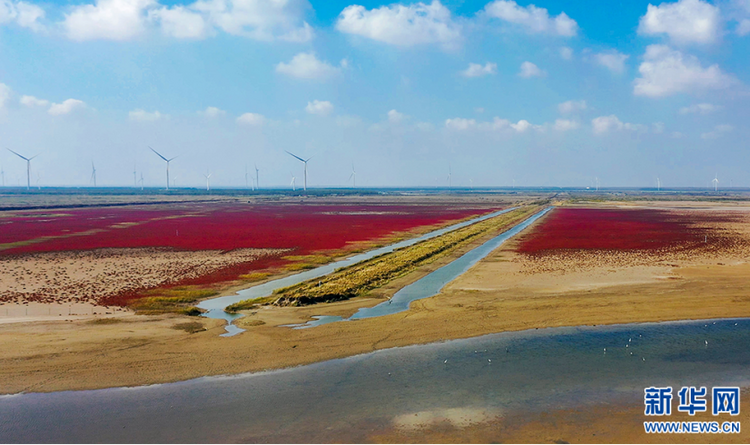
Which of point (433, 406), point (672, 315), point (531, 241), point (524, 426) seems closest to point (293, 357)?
point (433, 406)

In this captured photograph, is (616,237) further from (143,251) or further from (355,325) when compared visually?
(143,251)

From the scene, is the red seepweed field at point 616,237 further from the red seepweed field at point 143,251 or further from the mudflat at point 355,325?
the red seepweed field at point 143,251

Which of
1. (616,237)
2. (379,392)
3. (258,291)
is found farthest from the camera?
(616,237)

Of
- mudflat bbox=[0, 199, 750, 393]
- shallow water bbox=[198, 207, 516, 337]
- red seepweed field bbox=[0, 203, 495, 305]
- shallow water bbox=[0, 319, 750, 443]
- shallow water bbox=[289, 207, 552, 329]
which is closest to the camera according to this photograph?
A: shallow water bbox=[0, 319, 750, 443]

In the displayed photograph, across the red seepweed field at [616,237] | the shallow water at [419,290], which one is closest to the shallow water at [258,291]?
the shallow water at [419,290]

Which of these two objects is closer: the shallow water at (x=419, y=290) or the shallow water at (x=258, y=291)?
the shallow water at (x=419, y=290)

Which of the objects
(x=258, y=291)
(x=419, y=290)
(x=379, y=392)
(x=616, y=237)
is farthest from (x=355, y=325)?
(x=616, y=237)

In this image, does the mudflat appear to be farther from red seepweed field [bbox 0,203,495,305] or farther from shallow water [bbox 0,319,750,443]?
red seepweed field [bbox 0,203,495,305]

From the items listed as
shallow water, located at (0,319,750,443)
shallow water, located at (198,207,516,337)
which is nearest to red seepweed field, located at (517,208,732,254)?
shallow water, located at (198,207,516,337)
